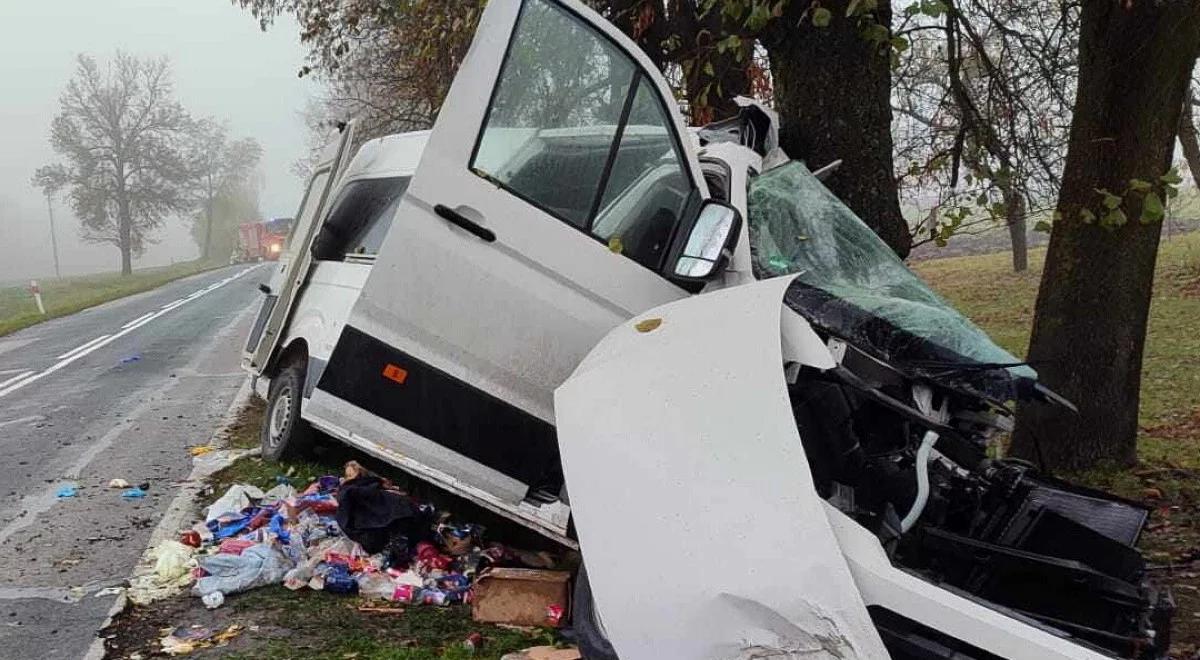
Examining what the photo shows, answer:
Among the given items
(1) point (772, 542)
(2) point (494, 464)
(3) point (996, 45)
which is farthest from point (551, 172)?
(3) point (996, 45)

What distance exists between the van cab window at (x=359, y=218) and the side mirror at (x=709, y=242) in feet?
10.8

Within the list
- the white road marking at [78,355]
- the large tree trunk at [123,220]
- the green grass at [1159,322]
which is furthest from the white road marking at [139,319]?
the large tree trunk at [123,220]

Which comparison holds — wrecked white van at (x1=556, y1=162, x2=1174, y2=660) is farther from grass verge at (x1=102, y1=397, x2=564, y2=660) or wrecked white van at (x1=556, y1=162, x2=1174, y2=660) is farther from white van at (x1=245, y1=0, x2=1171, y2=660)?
grass verge at (x1=102, y1=397, x2=564, y2=660)

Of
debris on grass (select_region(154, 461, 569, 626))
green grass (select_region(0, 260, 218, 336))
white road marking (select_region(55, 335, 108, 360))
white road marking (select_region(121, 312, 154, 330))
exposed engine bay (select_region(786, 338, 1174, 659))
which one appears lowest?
green grass (select_region(0, 260, 218, 336))

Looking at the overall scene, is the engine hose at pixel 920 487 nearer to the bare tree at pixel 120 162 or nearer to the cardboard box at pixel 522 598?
the cardboard box at pixel 522 598

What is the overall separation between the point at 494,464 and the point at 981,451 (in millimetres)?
1890

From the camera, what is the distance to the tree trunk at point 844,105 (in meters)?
5.59

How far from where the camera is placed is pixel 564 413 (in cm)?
298

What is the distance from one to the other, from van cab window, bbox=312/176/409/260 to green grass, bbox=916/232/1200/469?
5596 mm

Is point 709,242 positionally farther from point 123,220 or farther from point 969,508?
point 123,220

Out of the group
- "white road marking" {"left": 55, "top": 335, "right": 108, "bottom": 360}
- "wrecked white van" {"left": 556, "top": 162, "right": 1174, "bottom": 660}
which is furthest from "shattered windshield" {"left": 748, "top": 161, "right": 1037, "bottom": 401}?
"white road marking" {"left": 55, "top": 335, "right": 108, "bottom": 360}

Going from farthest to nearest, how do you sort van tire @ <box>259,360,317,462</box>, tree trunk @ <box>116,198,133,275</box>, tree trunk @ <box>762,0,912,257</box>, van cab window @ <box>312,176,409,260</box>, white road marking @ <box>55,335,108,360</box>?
tree trunk @ <box>116,198,133,275</box> < white road marking @ <box>55,335,108,360</box> < van cab window @ <box>312,176,409,260</box> < van tire @ <box>259,360,317,462</box> < tree trunk @ <box>762,0,912,257</box>

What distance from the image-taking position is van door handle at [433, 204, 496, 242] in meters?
3.62

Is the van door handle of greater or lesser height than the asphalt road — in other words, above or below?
above
